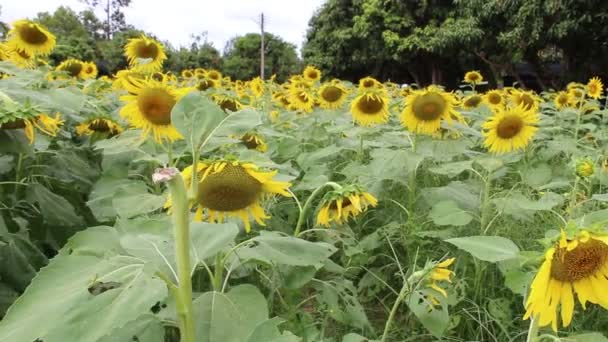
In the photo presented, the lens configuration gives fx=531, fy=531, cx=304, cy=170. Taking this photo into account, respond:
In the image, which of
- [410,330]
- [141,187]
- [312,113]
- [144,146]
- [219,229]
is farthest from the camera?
[312,113]

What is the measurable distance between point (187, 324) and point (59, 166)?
129 cm

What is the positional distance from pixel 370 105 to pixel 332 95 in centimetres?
66

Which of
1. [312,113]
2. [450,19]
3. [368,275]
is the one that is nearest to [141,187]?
[368,275]

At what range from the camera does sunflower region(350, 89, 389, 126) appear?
2.72 m

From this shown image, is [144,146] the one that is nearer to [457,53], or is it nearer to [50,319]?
[50,319]

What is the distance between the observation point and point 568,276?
2.52 feet

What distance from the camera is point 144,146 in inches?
71.0

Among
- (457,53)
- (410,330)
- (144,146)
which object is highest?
(457,53)

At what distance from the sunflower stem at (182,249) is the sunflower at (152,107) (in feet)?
3.03

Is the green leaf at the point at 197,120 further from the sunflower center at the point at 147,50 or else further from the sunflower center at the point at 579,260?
the sunflower center at the point at 147,50

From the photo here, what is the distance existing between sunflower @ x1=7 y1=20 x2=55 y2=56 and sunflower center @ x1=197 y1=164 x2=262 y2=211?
8.38 ft

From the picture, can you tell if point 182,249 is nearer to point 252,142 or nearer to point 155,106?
point 155,106

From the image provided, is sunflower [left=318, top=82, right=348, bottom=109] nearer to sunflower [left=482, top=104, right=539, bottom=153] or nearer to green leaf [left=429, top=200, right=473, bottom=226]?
sunflower [left=482, top=104, right=539, bottom=153]

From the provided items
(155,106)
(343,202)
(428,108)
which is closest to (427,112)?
(428,108)
